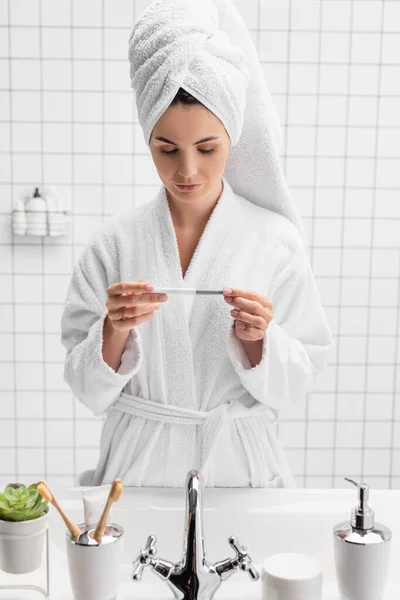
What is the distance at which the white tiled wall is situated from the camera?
212 cm

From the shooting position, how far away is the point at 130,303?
3.06 ft

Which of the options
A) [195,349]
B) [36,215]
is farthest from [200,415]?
[36,215]

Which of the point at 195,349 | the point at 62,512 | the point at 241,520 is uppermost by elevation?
the point at 195,349

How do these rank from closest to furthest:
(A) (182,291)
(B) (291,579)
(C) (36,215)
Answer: (B) (291,579)
(A) (182,291)
(C) (36,215)

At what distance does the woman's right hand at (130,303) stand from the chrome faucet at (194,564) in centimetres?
23

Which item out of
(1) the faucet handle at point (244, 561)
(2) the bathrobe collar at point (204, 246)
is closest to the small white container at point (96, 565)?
(1) the faucet handle at point (244, 561)

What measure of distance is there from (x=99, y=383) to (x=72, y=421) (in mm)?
1370

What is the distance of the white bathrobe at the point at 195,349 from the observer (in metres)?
1.04

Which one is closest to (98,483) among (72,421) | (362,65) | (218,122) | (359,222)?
(218,122)

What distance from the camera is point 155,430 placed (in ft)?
3.47

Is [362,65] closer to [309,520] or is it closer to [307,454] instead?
[307,454]

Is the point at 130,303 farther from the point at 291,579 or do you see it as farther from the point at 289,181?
the point at 289,181

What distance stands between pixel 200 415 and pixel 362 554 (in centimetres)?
32

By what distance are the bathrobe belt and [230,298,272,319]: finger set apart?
0.18 m
